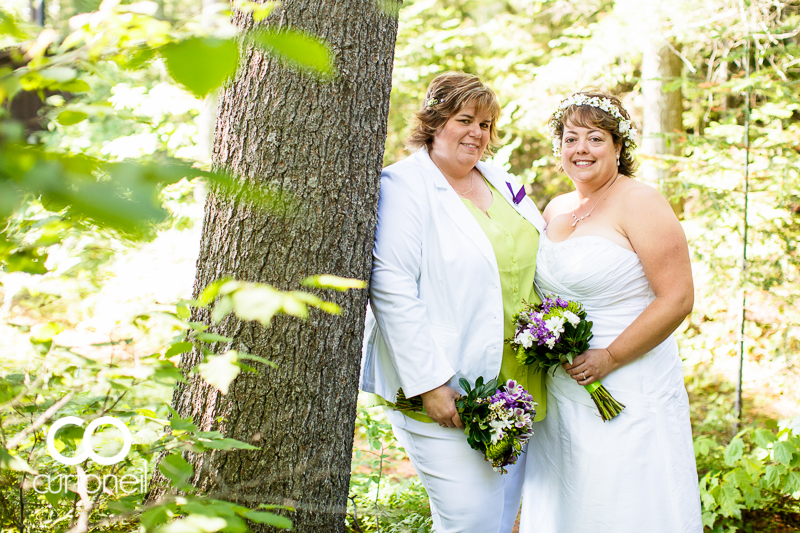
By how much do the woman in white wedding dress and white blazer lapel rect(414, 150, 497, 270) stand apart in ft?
1.58

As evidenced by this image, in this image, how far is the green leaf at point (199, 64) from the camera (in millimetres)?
609

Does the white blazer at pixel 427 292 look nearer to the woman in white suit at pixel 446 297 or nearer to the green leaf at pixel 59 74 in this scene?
the woman in white suit at pixel 446 297

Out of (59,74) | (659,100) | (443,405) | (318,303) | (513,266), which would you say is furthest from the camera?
(659,100)

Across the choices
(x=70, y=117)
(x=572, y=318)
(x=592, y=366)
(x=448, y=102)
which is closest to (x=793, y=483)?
(x=592, y=366)

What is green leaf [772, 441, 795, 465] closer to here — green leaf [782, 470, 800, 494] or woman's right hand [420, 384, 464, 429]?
green leaf [782, 470, 800, 494]

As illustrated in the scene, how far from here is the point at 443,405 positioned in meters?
2.38

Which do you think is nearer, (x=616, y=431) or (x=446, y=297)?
(x=446, y=297)

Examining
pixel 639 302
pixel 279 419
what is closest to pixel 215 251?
pixel 279 419

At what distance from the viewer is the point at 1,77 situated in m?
0.88

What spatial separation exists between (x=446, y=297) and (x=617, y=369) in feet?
3.08

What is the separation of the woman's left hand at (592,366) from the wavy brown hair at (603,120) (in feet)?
3.53

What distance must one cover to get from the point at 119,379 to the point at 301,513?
1020 mm

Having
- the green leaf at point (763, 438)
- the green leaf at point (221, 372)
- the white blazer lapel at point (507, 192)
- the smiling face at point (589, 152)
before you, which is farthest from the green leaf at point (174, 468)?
the green leaf at point (763, 438)

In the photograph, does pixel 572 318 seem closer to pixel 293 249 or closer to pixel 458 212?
pixel 458 212
